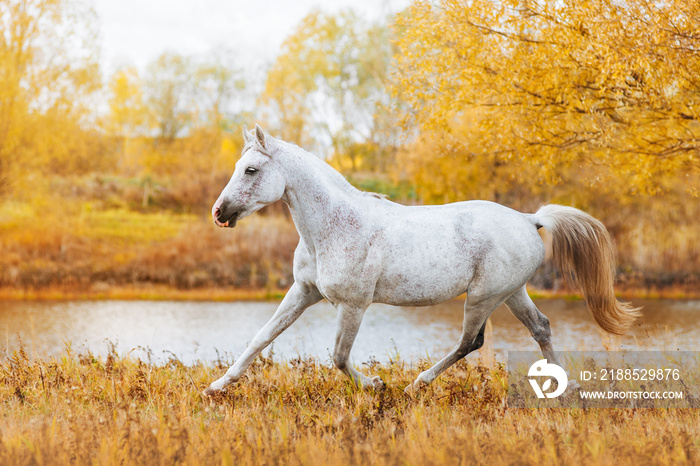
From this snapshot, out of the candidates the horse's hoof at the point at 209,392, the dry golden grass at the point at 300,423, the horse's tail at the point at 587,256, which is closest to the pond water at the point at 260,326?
the horse's tail at the point at 587,256

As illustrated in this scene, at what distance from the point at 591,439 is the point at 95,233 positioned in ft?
64.1

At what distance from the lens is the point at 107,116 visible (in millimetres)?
32312

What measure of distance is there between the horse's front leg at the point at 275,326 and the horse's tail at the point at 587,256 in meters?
1.87

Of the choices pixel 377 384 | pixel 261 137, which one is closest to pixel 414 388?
pixel 377 384

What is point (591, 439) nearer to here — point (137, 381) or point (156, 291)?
point (137, 381)

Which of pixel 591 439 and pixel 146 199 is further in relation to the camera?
pixel 146 199

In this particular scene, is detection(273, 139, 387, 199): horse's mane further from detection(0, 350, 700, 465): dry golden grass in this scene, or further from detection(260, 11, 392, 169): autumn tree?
detection(260, 11, 392, 169): autumn tree

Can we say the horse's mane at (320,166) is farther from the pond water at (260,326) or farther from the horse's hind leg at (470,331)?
the pond water at (260,326)

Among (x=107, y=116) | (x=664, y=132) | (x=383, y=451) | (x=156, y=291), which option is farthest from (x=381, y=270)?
(x=107, y=116)

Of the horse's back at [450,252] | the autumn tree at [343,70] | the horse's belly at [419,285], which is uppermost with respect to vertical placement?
the autumn tree at [343,70]

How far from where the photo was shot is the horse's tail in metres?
4.81

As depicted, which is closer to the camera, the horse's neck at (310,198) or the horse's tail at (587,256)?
the horse's neck at (310,198)
